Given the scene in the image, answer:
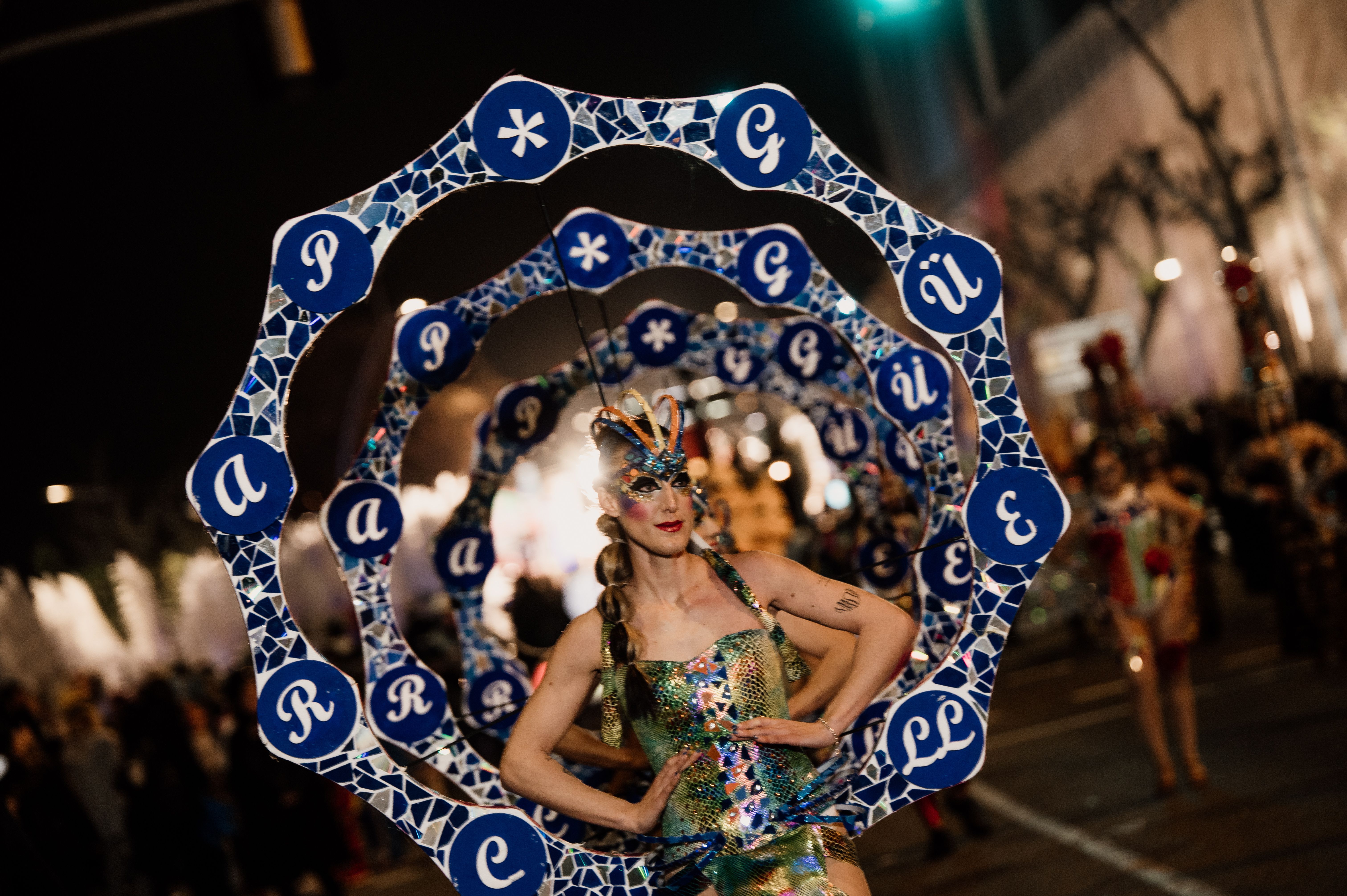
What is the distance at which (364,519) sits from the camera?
18.6 ft

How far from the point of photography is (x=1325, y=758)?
7672 millimetres

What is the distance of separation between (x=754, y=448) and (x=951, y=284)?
2181 cm

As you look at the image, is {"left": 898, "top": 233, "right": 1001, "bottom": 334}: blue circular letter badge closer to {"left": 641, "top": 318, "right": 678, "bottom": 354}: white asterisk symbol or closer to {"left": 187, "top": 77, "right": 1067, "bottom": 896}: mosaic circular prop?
{"left": 187, "top": 77, "right": 1067, "bottom": 896}: mosaic circular prop

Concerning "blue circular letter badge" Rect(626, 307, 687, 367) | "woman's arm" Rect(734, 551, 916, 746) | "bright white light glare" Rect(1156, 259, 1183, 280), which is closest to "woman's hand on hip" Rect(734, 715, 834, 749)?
"woman's arm" Rect(734, 551, 916, 746)

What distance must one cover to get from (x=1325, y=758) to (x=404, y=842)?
7.91 m

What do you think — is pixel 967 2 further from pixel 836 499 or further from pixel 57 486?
Answer: pixel 836 499

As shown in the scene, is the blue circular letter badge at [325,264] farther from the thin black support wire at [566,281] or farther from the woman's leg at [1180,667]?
the woman's leg at [1180,667]

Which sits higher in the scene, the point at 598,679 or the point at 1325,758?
the point at 598,679

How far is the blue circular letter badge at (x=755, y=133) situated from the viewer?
3986mm

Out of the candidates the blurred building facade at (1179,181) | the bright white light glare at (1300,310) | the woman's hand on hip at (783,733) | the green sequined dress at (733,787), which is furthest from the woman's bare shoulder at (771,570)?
the bright white light glare at (1300,310)

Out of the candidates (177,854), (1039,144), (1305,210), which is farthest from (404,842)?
(1039,144)

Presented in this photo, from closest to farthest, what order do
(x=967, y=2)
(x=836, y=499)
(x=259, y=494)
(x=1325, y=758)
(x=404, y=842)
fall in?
(x=259, y=494), (x=1325, y=758), (x=836, y=499), (x=404, y=842), (x=967, y=2)

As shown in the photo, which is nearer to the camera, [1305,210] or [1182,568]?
[1182,568]

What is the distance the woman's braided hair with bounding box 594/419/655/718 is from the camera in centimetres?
371
